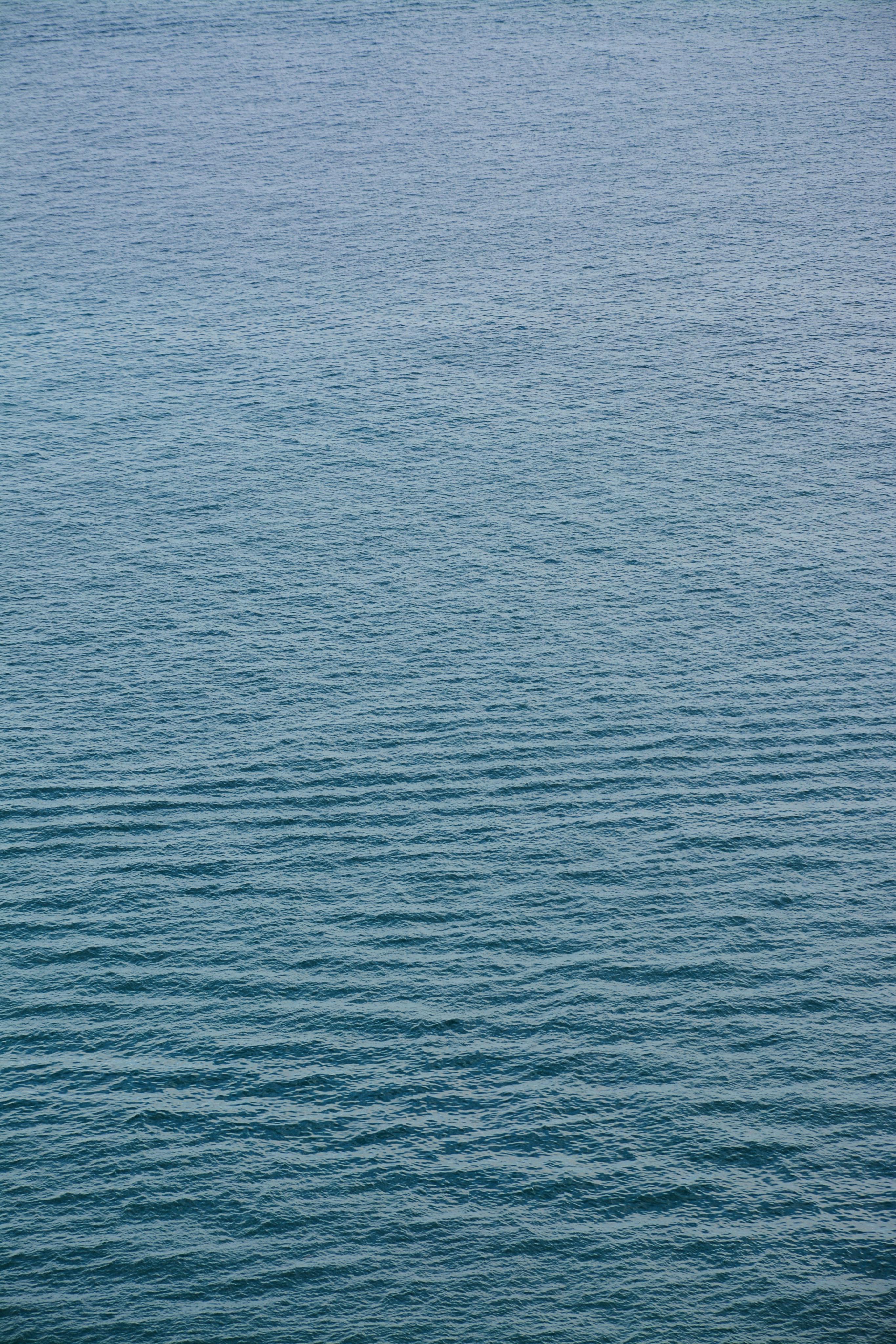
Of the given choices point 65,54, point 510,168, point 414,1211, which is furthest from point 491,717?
point 65,54

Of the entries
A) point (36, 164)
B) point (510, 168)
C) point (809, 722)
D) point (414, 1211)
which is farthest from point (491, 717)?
point (36, 164)

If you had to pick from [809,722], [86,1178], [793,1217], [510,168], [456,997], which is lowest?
[793,1217]

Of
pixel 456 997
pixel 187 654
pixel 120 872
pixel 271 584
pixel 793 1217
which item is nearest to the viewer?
pixel 793 1217

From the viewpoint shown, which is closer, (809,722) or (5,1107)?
(5,1107)

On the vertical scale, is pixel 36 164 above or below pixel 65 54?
below

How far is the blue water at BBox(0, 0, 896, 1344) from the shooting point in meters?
58.7

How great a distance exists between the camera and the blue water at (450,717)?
2312 inches

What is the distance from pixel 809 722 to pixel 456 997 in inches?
1021

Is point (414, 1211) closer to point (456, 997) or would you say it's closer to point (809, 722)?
point (456, 997)

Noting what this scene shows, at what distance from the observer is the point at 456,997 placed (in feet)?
219

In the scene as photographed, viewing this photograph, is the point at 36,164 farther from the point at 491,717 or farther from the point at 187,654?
the point at 491,717

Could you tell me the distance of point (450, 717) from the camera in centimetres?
8069

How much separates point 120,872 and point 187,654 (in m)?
17.4

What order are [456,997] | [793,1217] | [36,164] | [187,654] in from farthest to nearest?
[36,164]
[187,654]
[456,997]
[793,1217]
